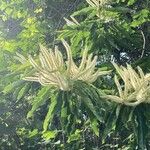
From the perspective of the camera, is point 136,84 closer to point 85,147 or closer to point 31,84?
point 31,84

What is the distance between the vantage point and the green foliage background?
381 cm

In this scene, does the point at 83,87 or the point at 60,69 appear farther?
the point at 83,87

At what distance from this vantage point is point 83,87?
369cm

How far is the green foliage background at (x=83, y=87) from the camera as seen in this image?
3811mm

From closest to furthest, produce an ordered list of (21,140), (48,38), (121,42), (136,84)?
(136,84) → (121,42) → (48,38) → (21,140)

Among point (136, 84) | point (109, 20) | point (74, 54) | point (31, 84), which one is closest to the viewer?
point (136, 84)

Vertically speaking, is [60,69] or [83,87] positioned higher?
[60,69]

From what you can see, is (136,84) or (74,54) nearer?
(136,84)

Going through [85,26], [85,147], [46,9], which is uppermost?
[46,9]

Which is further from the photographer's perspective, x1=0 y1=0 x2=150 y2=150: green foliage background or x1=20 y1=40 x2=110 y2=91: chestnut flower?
x1=0 y1=0 x2=150 y2=150: green foliage background

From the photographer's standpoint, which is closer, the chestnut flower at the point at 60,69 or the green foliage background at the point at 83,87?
the chestnut flower at the point at 60,69

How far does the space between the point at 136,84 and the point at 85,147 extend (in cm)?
346

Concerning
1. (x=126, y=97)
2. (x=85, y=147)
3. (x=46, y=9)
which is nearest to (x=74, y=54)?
(x=85, y=147)

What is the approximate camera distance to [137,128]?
3.75 meters
